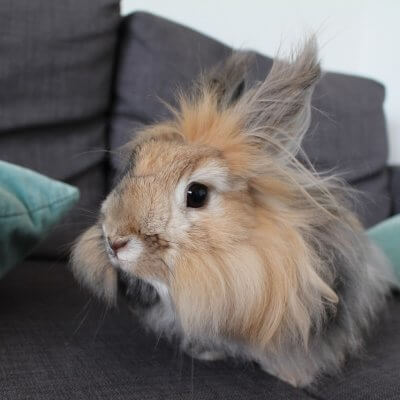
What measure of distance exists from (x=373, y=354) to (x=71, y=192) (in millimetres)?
766

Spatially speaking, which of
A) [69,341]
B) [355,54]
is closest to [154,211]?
[69,341]

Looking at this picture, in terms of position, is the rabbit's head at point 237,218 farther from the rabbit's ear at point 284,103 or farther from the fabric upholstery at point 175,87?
the fabric upholstery at point 175,87

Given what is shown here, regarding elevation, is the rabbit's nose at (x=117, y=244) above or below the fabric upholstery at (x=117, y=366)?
above

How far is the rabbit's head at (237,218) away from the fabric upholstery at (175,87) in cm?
57

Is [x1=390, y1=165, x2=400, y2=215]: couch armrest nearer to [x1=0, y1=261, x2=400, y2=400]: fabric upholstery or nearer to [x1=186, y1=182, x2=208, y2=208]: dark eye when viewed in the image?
[x1=0, y1=261, x2=400, y2=400]: fabric upholstery

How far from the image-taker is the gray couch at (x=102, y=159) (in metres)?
0.83

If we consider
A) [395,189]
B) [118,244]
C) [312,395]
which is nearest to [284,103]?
[118,244]

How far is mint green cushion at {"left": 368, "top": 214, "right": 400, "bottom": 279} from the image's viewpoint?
1.40 m

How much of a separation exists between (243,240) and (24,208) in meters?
0.50

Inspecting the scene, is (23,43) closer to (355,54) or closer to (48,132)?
(48,132)

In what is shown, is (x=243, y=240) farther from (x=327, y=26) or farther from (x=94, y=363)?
(x=327, y=26)

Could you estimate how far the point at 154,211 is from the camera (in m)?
0.81

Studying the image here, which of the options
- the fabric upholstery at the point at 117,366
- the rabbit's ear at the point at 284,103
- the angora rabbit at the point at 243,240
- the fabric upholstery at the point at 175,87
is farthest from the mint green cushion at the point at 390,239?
the rabbit's ear at the point at 284,103

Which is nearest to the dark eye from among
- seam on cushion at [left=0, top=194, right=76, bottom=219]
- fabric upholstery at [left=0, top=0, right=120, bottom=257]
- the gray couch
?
the gray couch
